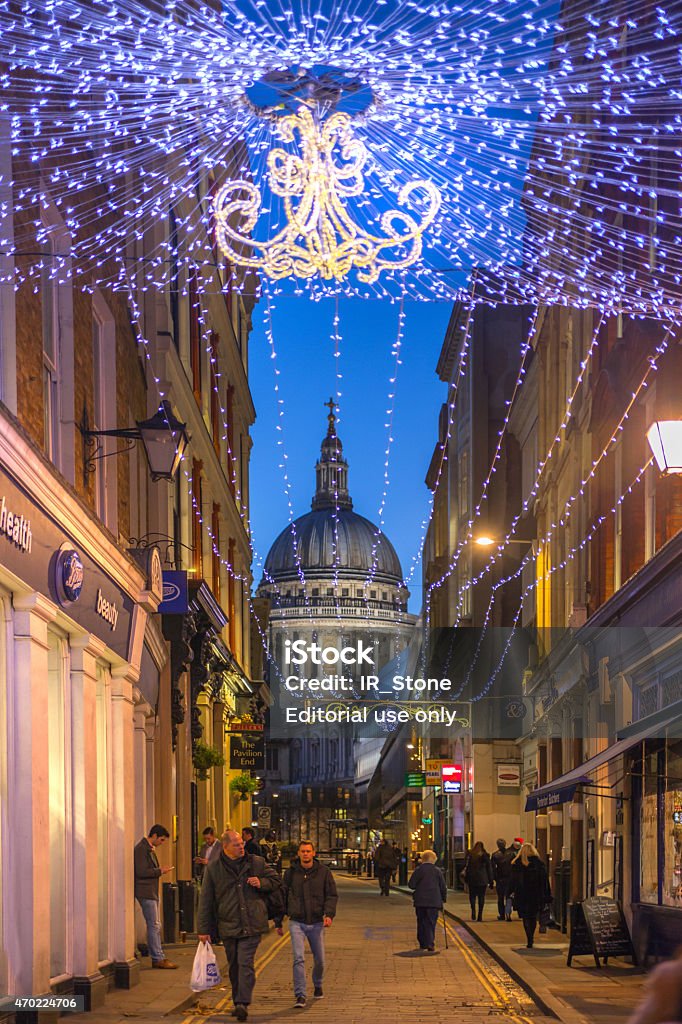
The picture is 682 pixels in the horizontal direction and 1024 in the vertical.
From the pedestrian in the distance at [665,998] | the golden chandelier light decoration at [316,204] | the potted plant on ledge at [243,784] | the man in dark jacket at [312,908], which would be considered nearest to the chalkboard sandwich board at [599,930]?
the man in dark jacket at [312,908]

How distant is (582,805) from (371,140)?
69.9 feet

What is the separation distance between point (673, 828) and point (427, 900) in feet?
18.0

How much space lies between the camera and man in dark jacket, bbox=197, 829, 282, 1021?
44.5 feet

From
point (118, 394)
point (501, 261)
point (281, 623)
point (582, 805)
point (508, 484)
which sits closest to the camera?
point (501, 261)

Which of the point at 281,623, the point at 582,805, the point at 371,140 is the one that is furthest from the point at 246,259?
the point at 281,623

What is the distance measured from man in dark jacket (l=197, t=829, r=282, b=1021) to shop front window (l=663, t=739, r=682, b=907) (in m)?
4.92

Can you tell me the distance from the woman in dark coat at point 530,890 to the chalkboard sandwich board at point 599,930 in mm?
3755

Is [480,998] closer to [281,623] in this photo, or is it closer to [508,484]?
[508,484]

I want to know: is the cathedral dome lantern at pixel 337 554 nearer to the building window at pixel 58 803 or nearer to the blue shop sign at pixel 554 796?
the blue shop sign at pixel 554 796

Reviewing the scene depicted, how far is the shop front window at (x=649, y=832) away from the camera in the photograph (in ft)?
59.4

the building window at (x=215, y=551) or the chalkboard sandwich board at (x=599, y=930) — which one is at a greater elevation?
the building window at (x=215, y=551)

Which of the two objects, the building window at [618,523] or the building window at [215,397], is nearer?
the building window at [618,523]

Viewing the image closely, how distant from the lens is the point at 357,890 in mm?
52562

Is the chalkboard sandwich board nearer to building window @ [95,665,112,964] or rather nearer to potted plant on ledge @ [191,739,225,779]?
building window @ [95,665,112,964]
